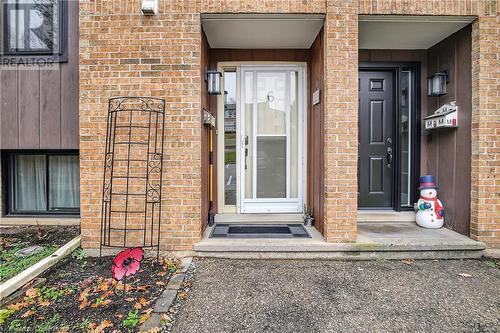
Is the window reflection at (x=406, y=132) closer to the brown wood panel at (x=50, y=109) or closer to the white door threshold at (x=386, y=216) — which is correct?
the white door threshold at (x=386, y=216)

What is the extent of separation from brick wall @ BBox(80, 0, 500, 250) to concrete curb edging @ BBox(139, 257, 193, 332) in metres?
0.41

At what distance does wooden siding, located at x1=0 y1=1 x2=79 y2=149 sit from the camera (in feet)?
12.9

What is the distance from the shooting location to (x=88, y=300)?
2348 millimetres

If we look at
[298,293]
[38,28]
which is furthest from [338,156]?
[38,28]

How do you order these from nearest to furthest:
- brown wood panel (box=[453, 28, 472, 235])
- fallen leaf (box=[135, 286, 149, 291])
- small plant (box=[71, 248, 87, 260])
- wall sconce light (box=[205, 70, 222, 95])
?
fallen leaf (box=[135, 286, 149, 291]) < small plant (box=[71, 248, 87, 260]) < brown wood panel (box=[453, 28, 472, 235]) < wall sconce light (box=[205, 70, 222, 95])

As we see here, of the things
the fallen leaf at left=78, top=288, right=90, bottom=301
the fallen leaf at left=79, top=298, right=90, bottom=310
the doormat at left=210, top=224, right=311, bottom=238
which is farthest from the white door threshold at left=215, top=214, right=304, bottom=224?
the fallen leaf at left=79, top=298, right=90, bottom=310

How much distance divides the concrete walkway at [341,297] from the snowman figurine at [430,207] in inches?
29.2

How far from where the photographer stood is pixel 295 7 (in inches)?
127

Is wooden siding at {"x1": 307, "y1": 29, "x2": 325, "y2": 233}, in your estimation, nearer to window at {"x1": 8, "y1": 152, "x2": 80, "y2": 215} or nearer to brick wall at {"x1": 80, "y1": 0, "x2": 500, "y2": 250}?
brick wall at {"x1": 80, "y1": 0, "x2": 500, "y2": 250}

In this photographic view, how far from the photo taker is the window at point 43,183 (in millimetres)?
4262

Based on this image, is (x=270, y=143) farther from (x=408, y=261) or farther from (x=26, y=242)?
(x=26, y=242)

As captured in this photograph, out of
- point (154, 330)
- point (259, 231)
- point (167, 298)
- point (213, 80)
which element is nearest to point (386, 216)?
point (259, 231)

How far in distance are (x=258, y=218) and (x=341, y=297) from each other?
1.88m

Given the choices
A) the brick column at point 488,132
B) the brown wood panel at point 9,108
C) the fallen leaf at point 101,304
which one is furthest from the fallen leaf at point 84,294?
the brick column at point 488,132
